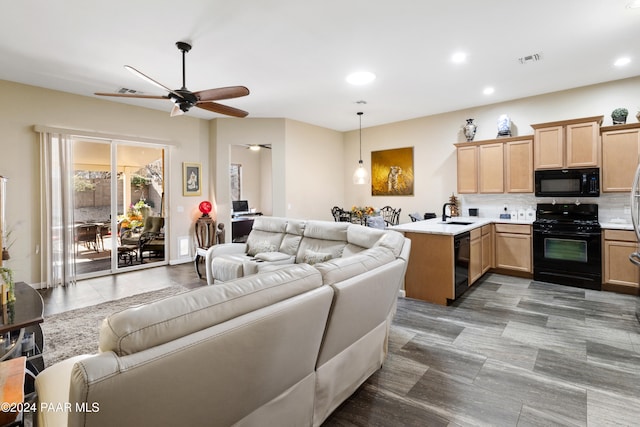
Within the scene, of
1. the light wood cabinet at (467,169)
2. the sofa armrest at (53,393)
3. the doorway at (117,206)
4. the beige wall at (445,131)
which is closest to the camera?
the sofa armrest at (53,393)

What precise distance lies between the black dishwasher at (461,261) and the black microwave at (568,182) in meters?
1.81

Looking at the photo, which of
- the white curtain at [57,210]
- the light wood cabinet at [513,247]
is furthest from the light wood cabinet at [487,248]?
the white curtain at [57,210]

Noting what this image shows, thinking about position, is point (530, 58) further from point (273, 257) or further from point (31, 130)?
point (31, 130)

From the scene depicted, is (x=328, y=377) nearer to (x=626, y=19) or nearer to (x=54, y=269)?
(x=626, y=19)

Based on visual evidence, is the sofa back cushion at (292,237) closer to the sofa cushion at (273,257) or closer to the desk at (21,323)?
the sofa cushion at (273,257)

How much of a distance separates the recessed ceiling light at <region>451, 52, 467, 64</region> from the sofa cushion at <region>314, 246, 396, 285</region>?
287 centimetres

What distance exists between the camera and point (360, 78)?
14.7 feet

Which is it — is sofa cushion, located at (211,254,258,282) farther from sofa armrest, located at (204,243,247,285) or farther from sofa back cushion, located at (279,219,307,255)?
sofa back cushion, located at (279,219,307,255)

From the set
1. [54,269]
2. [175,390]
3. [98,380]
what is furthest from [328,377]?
[54,269]

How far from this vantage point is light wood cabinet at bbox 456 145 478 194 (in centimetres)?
558

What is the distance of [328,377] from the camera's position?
1.82 m

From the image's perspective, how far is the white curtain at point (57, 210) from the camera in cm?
474

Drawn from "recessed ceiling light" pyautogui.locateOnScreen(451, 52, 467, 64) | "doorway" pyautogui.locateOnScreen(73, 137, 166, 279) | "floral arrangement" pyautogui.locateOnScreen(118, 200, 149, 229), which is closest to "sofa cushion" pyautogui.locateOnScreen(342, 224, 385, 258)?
"recessed ceiling light" pyautogui.locateOnScreen(451, 52, 467, 64)

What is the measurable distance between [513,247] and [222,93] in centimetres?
477
